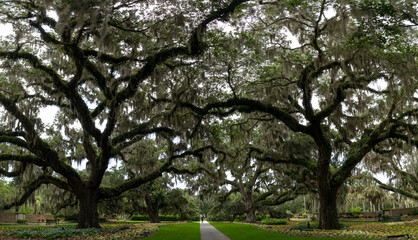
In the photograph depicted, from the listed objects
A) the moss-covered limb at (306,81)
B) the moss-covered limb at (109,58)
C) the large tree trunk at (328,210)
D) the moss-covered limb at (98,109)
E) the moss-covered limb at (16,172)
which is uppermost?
the moss-covered limb at (109,58)

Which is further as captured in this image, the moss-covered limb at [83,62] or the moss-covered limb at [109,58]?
the moss-covered limb at [109,58]

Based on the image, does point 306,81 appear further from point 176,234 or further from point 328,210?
point 176,234

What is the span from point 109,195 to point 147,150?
3512 mm

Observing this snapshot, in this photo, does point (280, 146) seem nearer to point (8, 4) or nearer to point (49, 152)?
point (49, 152)

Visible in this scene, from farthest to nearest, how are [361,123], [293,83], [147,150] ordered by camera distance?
[147,150] < [361,123] < [293,83]

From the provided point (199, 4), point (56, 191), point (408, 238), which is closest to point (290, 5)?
point (199, 4)

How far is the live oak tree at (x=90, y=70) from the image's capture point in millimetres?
9891

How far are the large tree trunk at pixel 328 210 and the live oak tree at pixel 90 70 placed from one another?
8.32 m

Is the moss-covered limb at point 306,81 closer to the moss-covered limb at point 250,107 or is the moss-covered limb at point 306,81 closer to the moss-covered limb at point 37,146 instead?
the moss-covered limb at point 250,107

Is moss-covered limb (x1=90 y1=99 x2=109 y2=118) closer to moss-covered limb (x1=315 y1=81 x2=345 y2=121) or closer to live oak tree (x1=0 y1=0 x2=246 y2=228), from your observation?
live oak tree (x1=0 y1=0 x2=246 y2=228)

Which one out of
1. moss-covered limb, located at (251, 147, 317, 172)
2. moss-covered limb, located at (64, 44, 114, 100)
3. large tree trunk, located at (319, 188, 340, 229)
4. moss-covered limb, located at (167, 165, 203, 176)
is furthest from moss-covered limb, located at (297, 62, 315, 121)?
moss-covered limb, located at (167, 165, 203, 176)

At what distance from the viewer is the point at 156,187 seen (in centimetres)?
2966

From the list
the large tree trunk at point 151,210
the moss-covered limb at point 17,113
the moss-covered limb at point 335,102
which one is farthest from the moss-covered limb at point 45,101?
the large tree trunk at point 151,210

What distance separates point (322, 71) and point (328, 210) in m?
7.31
